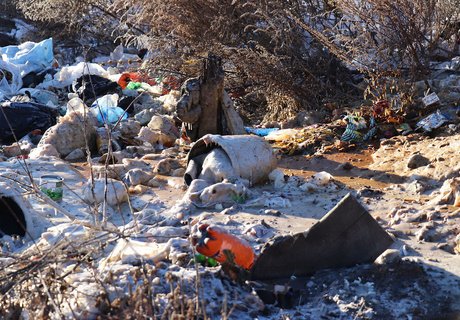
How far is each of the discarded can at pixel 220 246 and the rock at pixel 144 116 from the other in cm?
482

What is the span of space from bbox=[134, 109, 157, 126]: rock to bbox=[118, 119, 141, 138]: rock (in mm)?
362

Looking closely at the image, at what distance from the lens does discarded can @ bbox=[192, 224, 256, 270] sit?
11.7ft

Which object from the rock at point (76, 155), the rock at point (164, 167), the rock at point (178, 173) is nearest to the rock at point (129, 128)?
the rock at point (76, 155)

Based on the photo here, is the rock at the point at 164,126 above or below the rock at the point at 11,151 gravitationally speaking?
above

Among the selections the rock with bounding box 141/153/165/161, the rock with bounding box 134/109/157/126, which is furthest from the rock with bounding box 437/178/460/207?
the rock with bounding box 134/109/157/126

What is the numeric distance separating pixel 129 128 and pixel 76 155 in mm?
836

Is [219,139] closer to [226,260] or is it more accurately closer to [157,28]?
[226,260]

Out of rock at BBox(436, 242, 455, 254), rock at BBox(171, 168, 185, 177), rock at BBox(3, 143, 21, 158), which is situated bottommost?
rock at BBox(3, 143, 21, 158)

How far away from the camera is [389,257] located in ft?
12.2

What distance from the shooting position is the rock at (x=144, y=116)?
836 centimetres

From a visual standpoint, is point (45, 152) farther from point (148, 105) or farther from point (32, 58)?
point (32, 58)

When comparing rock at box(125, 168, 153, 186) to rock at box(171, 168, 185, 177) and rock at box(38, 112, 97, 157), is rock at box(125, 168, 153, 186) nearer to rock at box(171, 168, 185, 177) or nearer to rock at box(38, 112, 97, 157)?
rock at box(171, 168, 185, 177)

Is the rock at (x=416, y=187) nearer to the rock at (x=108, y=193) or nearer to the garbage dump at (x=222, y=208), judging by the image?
the garbage dump at (x=222, y=208)

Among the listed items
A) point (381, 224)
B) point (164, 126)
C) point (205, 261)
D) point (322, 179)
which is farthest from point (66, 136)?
point (205, 261)
